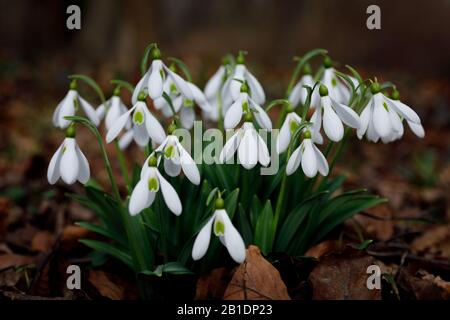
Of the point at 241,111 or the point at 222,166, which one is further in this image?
the point at 222,166

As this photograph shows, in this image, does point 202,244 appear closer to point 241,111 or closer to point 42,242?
point 241,111

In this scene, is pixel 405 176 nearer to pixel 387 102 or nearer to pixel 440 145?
pixel 440 145

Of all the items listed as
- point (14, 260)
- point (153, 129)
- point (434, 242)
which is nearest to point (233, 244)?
point (153, 129)

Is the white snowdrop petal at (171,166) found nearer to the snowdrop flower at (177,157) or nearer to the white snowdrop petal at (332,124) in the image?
the snowdrop flower at (177,157)

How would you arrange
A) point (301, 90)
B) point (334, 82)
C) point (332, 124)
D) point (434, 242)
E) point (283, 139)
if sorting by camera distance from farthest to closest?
point (434, 242)
point (301, 90)
point (334, 82)
point (283, 139)
point (332, 124)

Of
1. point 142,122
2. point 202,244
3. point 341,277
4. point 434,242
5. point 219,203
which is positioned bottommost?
point 434,242

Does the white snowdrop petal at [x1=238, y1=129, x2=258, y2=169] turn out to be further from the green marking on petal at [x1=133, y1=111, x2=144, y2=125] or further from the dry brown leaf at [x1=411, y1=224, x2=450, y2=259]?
the dry brown leaf at [x1=411, y1=224, x2=450, y2=259]

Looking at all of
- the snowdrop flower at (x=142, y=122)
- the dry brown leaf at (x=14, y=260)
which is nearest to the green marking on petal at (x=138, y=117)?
the snowdrop flower at (x=142, y=122)
